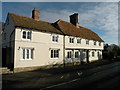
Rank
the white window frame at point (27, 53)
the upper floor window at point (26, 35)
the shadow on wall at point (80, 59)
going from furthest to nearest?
the shadow on wall at point (80, 59) < the upper floor window at point (26, 35) < the white window frame at point (27, 53)

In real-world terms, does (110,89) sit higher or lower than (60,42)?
lower

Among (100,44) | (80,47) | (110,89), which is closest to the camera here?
(110,89)

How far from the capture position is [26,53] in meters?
16.4

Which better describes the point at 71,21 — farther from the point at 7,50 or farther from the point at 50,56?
the point at 7,50

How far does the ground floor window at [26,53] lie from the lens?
16044mm

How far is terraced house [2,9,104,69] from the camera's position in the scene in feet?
51.8

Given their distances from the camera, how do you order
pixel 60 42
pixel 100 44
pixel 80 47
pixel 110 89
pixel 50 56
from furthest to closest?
pixel 100 44, pixel 80 47, pixel 60 42, pixel 50 56, pixel 110 89

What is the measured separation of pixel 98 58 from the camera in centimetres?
3102

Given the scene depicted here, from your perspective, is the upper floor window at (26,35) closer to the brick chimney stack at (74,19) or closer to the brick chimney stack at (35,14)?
the brick chimney stack at (35,14)

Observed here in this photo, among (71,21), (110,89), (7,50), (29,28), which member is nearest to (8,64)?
(7,50)

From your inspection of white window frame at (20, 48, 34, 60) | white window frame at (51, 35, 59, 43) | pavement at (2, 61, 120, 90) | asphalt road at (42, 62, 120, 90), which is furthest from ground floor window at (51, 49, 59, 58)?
asphalt road at (42, 62, 120, 90)

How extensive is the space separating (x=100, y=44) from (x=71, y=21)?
1113 centimetres

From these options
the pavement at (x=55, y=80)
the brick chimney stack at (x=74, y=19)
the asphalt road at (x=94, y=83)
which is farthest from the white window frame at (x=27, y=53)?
the brick chimney stack at (x=74, y=19)

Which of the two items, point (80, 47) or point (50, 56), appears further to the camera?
point (80, 47)
